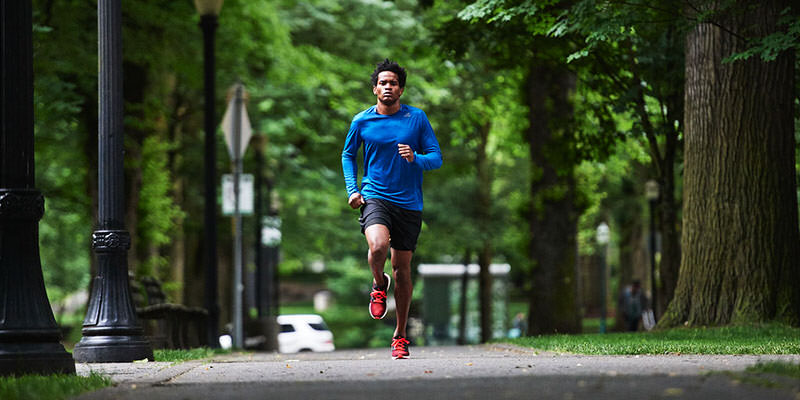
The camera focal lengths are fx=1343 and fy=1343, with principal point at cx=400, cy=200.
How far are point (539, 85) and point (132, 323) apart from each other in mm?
11757

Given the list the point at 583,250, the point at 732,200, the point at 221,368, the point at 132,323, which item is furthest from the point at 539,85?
the point at 583,250

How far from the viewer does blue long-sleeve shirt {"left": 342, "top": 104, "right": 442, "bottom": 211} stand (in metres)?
9.15

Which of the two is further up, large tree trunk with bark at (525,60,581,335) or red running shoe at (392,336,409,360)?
large tree trunk with bark at (525,60,581,335)

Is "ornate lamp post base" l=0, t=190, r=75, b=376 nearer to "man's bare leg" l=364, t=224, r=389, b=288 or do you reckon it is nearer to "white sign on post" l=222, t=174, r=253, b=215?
"man's bare leg" l=364, t=224, r=389, b=288

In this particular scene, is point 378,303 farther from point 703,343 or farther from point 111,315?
point 111,315

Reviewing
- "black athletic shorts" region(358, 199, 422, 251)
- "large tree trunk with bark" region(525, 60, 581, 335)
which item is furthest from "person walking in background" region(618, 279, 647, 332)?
"black athletic shorts" region(358, 199, 422, 251)

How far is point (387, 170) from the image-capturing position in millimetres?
9195

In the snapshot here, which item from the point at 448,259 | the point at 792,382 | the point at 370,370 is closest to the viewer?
the point at 792,382

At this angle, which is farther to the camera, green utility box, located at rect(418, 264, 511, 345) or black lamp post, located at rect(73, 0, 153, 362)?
green utility box, located at rect(418, 264, 511, 345)

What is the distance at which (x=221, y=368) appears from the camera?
8.78 metres

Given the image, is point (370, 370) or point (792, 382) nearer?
point (792, 382)

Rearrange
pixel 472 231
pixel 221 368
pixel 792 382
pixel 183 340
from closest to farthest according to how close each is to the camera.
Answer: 1. pixel 792 382
2. pixel 221 368
3. pixel 183 340
4. pixel 472 231

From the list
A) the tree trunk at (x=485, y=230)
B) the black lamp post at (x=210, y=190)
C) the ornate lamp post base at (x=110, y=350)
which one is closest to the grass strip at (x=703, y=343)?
the ornate lamp post base at (x=110, y=350)

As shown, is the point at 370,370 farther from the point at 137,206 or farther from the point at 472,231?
the point at 472,231
